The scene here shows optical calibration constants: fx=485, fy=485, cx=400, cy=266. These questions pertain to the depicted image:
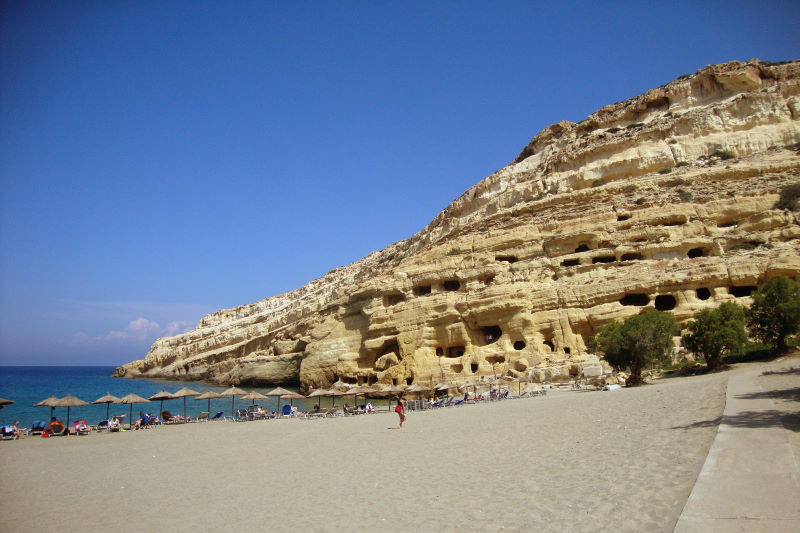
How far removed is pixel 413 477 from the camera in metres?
8.79

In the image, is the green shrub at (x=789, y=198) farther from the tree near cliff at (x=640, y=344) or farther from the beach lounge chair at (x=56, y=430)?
the beach lounge chair at (x=56, y=430)

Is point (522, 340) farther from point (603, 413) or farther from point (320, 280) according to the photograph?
point (320, 280)

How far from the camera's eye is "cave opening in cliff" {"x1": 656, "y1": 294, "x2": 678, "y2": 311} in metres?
29.0

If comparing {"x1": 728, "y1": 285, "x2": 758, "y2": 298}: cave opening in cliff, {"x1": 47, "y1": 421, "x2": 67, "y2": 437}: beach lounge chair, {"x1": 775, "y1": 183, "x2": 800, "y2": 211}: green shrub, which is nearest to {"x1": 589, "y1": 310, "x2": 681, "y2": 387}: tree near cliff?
{"x1": 728, "y1": 285, "x2": 758, "y2": 298}: cave opening in cliff

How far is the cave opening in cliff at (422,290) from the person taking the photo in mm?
37894

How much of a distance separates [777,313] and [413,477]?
19.7 m

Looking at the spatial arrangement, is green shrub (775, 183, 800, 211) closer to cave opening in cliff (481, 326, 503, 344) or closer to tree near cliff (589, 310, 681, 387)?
tree near cliff (589, 310, 681, 387)

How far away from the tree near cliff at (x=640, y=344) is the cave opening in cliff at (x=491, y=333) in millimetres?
11026

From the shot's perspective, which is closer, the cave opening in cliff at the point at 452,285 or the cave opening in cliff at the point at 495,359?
the cave opening in cliff at the point at 495,359

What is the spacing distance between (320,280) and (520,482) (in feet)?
236

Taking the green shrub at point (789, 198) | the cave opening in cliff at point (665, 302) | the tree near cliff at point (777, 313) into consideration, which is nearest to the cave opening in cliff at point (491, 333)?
the cave opening in cliff at point (665, 302)

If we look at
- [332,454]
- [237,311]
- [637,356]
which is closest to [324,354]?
[637,356]

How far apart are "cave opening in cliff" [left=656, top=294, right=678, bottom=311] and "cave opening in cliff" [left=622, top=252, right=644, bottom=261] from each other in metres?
2.64

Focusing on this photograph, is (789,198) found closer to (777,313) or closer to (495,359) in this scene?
(777,313)
